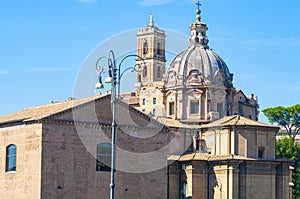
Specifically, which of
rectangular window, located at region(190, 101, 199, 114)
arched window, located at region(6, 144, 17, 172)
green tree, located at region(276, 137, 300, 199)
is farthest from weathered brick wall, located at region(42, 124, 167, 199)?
green tree, located at region(276, 137, 300, 199)

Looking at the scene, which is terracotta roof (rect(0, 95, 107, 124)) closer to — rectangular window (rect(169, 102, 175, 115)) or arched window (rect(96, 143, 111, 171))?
arched window (rect(96, 143, 111, 171))

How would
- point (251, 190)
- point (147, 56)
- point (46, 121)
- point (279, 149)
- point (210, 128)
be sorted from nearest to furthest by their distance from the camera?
point (46, 121)
point (251, 190)
point (210, 128)
point (279, 149)
point (147, 56)

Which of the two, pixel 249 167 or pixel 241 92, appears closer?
pixel 249 167

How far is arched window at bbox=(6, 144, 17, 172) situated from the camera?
52312 mm

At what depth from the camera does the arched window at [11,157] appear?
52312 millimetres

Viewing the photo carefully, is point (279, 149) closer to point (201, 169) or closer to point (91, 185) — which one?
point (201, 169)

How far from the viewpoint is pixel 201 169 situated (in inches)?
2431

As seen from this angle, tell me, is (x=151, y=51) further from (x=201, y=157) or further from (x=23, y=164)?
(x=23, y=164)

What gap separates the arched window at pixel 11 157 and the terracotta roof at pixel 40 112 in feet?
5.37

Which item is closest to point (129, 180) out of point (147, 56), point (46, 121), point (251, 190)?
point (46, 121)

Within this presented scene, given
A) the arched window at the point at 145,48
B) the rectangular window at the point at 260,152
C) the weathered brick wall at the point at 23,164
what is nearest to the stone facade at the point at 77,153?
the weathered brick wall at the point at 23,164

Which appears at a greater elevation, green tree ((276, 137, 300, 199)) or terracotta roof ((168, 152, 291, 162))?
green tree ((276, 137, 300, 199))

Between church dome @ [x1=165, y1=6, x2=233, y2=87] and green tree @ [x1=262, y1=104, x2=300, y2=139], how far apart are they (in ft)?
72.4

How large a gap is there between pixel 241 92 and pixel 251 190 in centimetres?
2755
